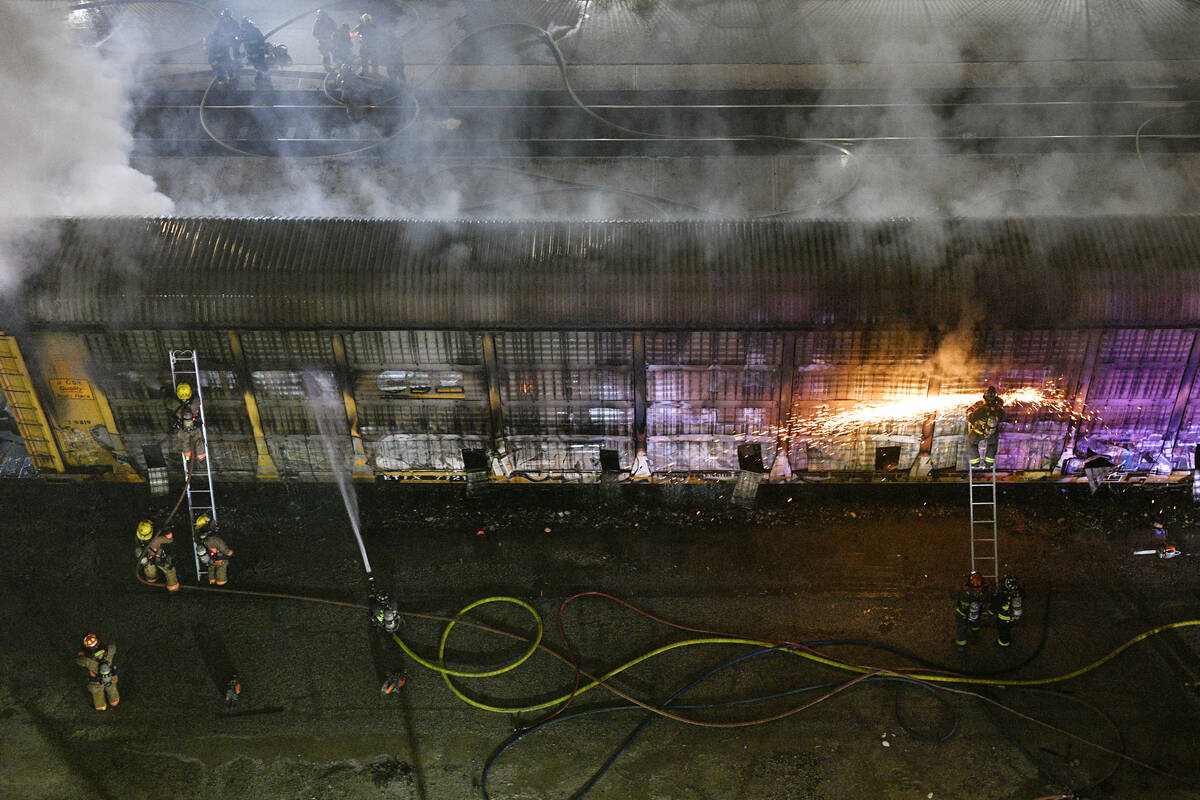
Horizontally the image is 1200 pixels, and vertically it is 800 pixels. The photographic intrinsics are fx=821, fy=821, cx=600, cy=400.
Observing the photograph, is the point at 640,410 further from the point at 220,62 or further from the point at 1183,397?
the point at 220,62

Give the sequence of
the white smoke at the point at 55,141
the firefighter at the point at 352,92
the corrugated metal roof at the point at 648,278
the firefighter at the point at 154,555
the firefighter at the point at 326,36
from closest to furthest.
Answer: the firefighter at the point at 154,555, the corrugated metal roof at the point at 648,278, the white smoke at the point at 55,141, the firefighter at the point at 352,92, the firefighter at the point at 326,36

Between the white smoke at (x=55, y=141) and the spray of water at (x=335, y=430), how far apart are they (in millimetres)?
4035

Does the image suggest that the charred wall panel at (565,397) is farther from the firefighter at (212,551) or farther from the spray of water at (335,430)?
the firefighter at (212,551)

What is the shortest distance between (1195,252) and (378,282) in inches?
412

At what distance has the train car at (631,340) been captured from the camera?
10.5 m

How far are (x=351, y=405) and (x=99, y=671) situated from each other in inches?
167

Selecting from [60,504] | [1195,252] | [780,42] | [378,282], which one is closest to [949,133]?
[780,42]

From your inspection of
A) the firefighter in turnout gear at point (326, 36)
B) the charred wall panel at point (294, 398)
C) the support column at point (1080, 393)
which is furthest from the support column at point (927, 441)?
the firefighter in turnout gear at point (326, 36)

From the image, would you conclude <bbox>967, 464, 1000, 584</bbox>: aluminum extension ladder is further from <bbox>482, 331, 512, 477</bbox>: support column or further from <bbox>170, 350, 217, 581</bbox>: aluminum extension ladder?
<bbox>170, 350, 217, 581</bbox>: aluminum extension ladder

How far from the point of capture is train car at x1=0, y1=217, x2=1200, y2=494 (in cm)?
1050

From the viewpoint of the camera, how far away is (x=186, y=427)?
11.0m

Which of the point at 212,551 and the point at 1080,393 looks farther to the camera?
the point at 1080,393

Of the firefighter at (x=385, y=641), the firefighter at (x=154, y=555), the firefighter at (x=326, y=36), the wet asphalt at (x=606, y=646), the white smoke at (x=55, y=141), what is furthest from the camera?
the firefighter at (x=326, y=36)

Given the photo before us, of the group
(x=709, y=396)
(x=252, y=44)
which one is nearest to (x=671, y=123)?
(x=709, y=396)
